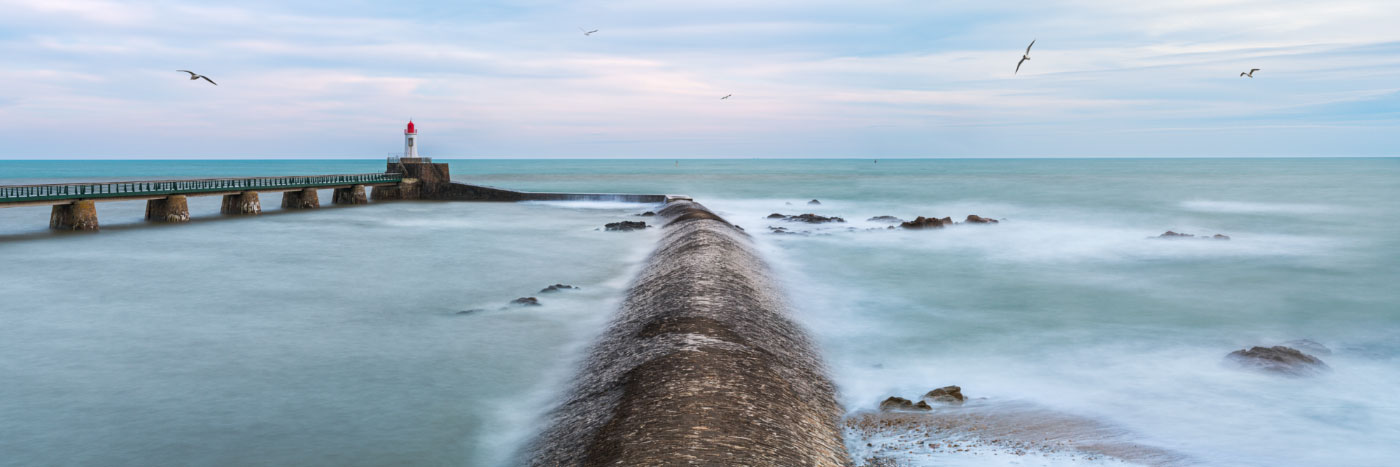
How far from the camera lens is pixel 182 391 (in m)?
11.0

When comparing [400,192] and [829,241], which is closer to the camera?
[829,241]

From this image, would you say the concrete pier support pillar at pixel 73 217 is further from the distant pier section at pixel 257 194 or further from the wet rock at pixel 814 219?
the wet rock at pixel 814 219

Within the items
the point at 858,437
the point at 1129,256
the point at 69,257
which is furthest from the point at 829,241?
the point at 69,257

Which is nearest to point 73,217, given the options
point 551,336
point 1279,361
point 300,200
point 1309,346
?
point 300,200

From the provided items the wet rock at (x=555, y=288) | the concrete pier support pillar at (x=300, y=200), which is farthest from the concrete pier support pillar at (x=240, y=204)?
the wet rock at (x=555, y=288)

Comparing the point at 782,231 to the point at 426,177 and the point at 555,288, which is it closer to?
the point at 555,288

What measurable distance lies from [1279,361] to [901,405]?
5.96 m

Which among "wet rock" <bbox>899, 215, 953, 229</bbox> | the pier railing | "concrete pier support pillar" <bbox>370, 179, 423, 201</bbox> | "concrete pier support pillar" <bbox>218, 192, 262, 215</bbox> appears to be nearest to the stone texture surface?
"concrete pier support pillar" <bbox>370, 179, 423, 201</bbox>

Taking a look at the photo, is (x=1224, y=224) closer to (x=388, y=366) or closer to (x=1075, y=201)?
(x=1075, y=201)

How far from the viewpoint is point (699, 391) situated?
8445 millimetres

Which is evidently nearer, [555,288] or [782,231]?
[555,288]

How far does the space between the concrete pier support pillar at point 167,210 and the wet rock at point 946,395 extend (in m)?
35.2

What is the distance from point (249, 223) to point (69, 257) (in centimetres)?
1196

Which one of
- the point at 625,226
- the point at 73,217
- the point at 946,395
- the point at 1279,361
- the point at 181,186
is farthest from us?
the point at 181,186
